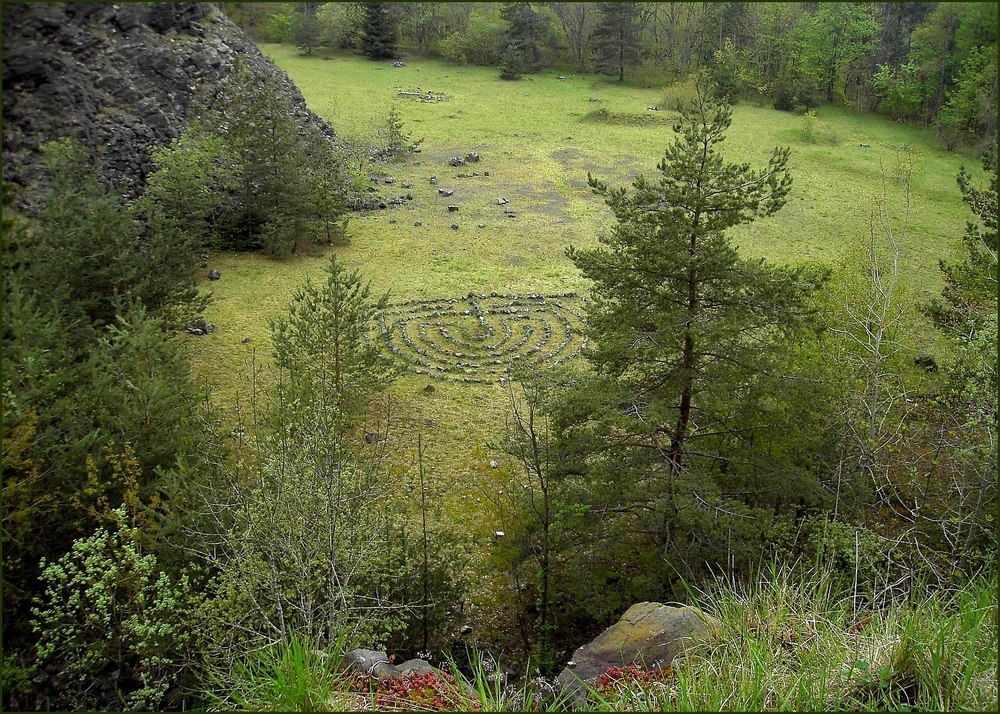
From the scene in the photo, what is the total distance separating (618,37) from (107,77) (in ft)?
139

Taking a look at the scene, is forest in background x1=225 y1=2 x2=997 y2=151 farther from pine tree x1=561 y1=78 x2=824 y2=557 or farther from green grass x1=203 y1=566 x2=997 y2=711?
green grass x1=203 y1=566 x2=997 y2=711

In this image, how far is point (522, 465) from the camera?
663 inches

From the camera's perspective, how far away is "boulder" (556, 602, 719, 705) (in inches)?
289

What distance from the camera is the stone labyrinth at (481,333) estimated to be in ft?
67.4

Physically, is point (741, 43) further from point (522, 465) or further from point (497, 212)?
point (522, 465)

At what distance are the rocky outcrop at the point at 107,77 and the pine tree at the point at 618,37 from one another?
3525 centimetres

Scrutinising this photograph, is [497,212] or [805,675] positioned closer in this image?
[805,675]

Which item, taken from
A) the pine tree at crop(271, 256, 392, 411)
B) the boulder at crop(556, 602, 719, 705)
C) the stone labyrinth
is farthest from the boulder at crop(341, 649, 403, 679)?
the stone labyrinth

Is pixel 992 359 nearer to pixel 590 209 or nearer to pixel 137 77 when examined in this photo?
pixel 590 209

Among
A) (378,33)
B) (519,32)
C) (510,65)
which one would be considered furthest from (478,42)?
(378,33)

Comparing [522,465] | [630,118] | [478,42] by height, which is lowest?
[522,465]

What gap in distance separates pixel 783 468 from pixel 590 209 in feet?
78.5

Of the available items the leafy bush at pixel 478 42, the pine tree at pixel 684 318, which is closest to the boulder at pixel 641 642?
the pine tree at pixel 684 318

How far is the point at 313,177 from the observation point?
26.3 metres
